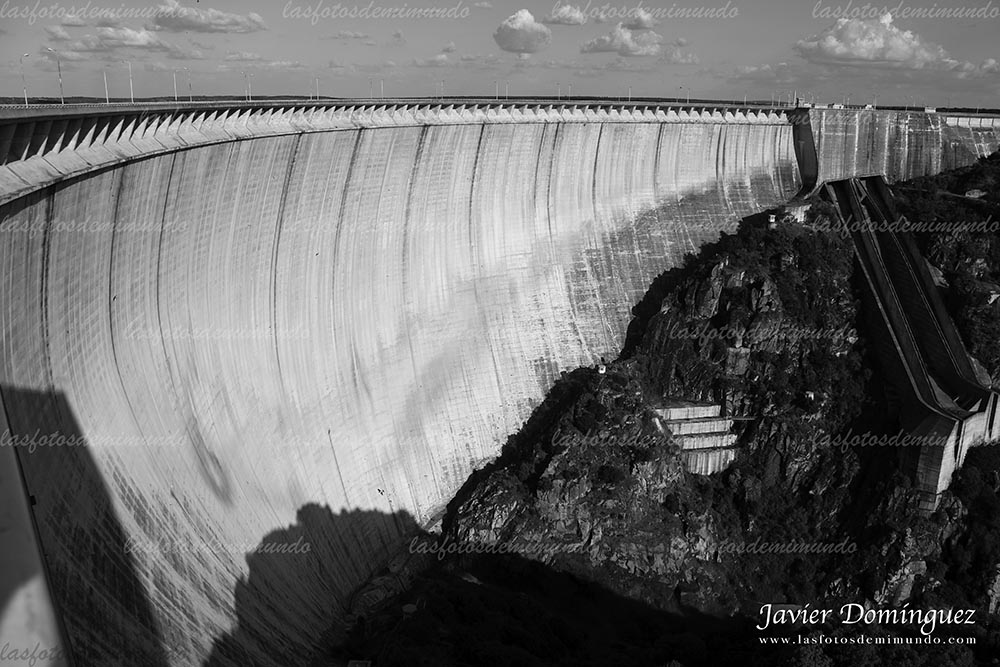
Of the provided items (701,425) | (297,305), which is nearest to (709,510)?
(701,425)

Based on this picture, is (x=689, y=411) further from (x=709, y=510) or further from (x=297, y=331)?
(x=297, y=331)

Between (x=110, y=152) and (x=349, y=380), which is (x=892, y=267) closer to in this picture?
(x=349, y=380)

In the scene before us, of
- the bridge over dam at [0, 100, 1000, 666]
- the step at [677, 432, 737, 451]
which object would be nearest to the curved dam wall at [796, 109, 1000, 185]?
the bridge over dam at [0, 100, 1000, 666]

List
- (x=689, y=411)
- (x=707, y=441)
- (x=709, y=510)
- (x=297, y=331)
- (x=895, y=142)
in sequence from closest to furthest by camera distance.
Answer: (x=297, y=331) < (x=709, y=510) < (x=707, y=441) < (x=689, y=411) < (x=895, y=142)

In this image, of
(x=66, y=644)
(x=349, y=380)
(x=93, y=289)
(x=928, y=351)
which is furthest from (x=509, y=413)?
(x=66, y=644)

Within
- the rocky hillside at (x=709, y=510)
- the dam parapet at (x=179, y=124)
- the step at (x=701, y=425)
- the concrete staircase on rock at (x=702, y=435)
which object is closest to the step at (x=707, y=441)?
the concrete staircase on rock at (x=702, y=435)

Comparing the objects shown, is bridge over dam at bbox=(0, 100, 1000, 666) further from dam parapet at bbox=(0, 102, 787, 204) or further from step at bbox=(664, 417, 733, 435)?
step at bbox=(664, 417, 733, 435)

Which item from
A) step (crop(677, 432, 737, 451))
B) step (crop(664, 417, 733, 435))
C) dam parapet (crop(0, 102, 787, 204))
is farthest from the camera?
step (crop(664, 417, 733, 435))
